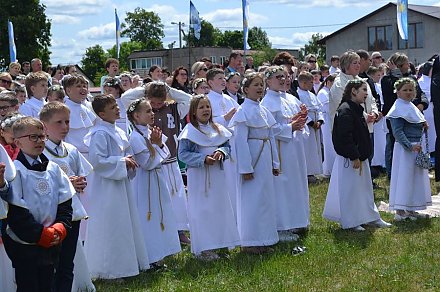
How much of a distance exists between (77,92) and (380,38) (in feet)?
184

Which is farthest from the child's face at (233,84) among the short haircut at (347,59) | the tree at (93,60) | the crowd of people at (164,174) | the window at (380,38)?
the tree at (93,60)

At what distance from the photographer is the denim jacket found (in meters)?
9.84

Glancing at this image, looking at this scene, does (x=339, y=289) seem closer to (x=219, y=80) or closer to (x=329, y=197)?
(x=329, y=197)

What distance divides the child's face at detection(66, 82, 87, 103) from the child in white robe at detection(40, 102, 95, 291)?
2.89 meters

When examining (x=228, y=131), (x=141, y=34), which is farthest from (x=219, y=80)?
(x=141, y=34)

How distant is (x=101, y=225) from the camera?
7371 millimetres

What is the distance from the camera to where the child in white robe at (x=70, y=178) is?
234 inches

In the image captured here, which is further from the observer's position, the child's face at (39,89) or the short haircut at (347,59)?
the short haircut at (347,59)

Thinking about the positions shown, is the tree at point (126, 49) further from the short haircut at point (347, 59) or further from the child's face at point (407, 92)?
the child's face at point (407, 92)

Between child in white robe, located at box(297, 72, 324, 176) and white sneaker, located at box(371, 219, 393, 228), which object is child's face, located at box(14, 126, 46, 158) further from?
child in white robe, located at box(297, 72, 324, 176)

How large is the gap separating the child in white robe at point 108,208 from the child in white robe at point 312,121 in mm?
6469

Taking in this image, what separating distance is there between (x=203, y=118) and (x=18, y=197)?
3.22 metres

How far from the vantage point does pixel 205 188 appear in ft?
27.2

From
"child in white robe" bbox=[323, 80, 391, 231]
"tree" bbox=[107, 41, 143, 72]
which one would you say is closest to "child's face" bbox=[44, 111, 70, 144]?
"child in white robe" bbox=[323, 80, 391, 231]
